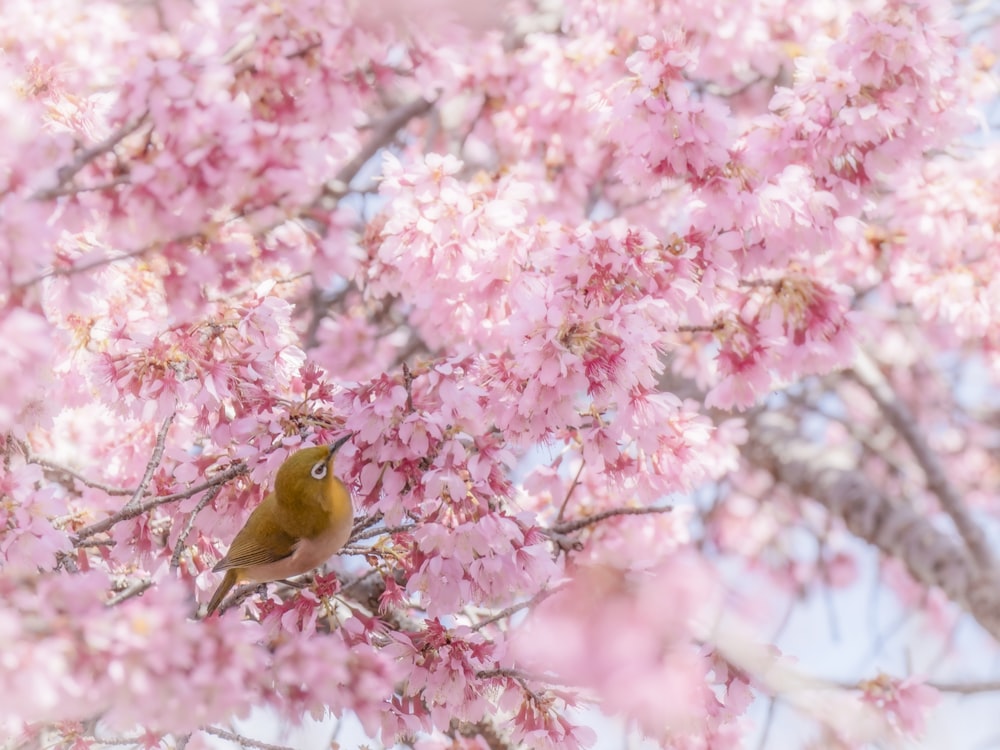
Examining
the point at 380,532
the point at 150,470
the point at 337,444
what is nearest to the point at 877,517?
the point at 380,532

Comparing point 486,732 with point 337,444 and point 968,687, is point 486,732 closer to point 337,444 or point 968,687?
point 337,444

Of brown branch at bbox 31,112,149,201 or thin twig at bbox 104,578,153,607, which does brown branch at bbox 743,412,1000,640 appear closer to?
thin twig at bbox 104,578,153,607

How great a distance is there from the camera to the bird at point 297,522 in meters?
2.38

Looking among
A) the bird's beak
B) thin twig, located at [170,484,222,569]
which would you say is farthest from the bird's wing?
the bird's beak

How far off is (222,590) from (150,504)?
1.25ft

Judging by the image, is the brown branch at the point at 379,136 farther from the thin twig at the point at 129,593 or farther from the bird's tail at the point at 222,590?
the thin twig at the point at 129,593

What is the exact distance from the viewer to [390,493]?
241 centimetres

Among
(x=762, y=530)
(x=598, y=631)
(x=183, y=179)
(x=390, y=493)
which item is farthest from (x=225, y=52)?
(x=762, y=530)

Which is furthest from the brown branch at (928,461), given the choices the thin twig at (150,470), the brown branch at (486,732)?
the thin twig at (150,470)

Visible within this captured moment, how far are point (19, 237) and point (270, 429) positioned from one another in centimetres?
89

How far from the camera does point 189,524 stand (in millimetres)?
2389

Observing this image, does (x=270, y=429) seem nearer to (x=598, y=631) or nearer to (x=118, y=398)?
(x=118, y=398)

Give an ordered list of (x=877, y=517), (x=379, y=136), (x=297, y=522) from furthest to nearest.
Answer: (x=379, y=136) < (x=877, y=517) < (x=297, y=522)

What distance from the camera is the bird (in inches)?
93.7
